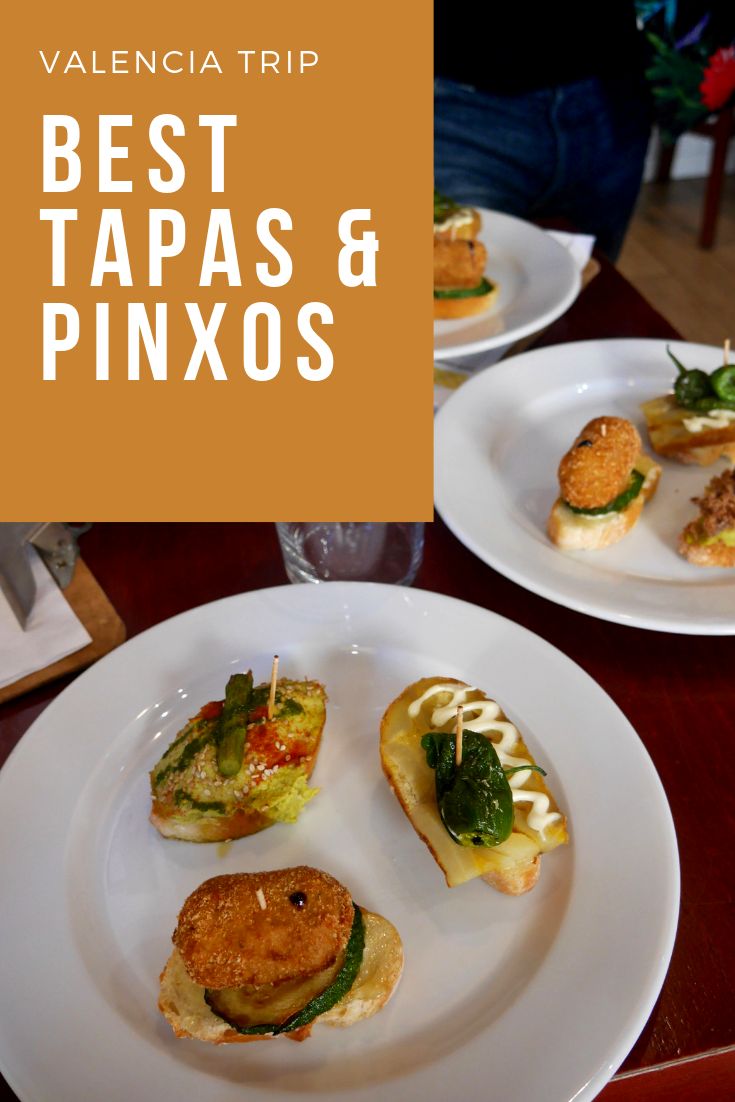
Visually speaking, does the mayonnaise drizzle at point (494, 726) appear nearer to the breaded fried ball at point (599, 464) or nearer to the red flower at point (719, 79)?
the breaded fried ball at point (599, 464)

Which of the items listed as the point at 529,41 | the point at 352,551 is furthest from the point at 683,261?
the point at 352,551

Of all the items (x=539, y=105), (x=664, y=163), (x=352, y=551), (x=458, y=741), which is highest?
(x=539, y=105)

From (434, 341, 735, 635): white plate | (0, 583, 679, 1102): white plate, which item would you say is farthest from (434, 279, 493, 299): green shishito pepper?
(0, 583, 679, 1102): white plate

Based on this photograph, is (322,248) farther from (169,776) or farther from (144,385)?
(169,776)

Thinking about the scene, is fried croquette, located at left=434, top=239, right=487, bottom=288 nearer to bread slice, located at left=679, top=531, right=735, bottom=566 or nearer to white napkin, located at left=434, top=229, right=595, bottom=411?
white napkin, located at left=434, top=229, right=595, bottom=411

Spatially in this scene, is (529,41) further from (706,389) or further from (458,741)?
(458,741)

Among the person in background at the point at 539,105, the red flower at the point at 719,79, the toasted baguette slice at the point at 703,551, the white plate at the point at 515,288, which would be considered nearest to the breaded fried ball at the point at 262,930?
the toasted baguette slice at the point at 703,551

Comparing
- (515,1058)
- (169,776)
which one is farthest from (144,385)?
(515,1058)
